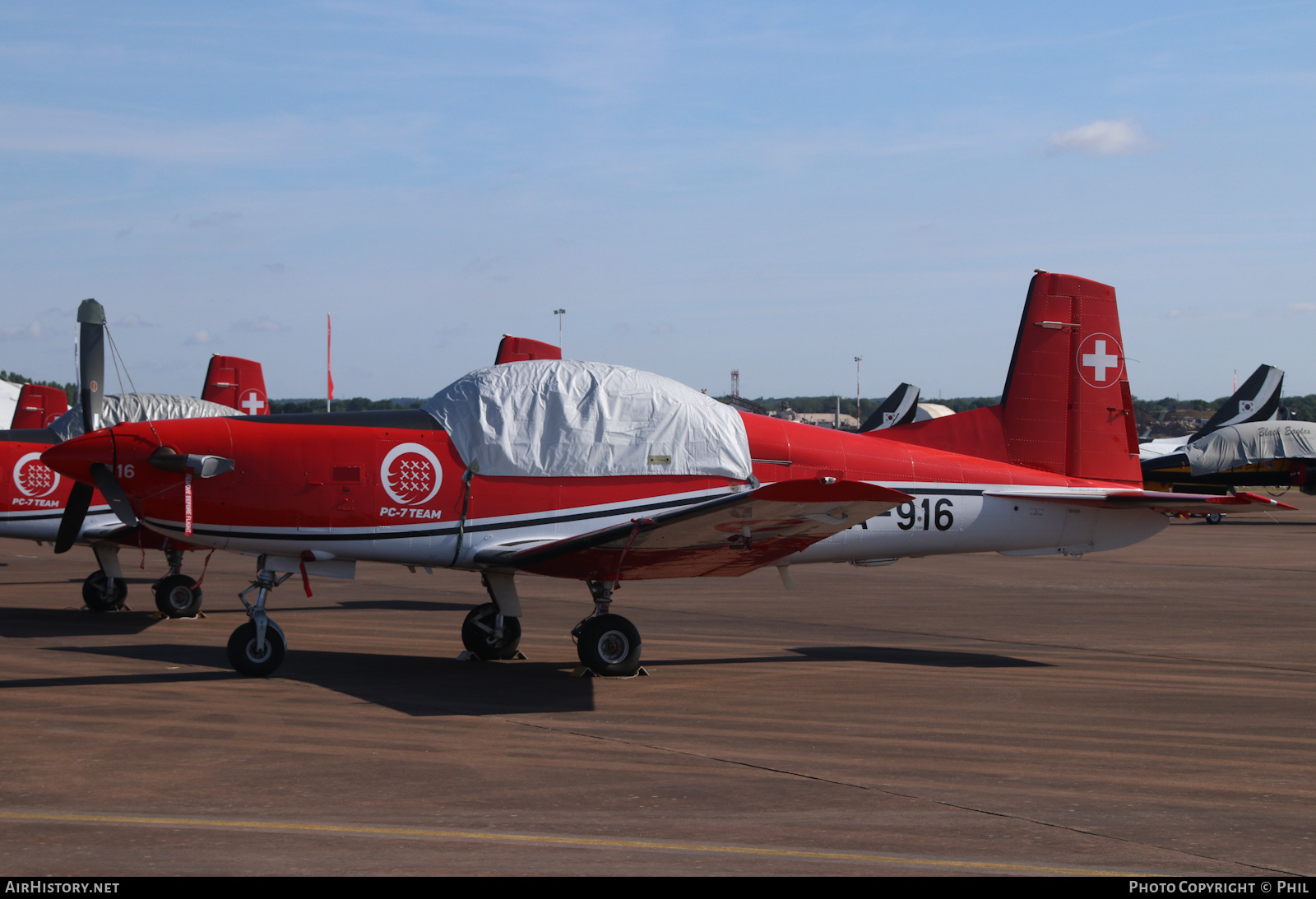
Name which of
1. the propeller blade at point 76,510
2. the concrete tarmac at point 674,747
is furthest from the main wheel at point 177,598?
the propeller blade at point 76,510

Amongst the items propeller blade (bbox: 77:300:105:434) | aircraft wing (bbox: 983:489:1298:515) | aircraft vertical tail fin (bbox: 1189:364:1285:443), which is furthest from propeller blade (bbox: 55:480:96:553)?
aircraft vertical tail fin (bbox: 1189:364:1285:443)

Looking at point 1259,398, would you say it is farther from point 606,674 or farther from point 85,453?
point 85,453

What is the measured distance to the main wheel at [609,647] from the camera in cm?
1028

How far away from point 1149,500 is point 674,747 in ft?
20.8

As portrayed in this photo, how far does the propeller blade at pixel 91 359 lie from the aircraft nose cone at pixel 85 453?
1997mm

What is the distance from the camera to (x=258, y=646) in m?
10.0

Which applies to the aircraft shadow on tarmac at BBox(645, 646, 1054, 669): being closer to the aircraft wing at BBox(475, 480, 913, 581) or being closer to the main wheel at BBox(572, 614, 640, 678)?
the main wheel at BBox(572, 614, 640, 678)

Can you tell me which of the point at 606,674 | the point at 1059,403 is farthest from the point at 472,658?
the point at 1059,403

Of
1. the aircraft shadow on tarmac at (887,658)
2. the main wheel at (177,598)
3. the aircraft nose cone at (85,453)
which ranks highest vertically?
the aircraft nose cone at (85,453)

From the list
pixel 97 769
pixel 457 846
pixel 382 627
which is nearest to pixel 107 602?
pixel 382 627

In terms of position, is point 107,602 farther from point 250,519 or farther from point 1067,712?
point 1067,712

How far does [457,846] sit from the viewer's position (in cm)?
545

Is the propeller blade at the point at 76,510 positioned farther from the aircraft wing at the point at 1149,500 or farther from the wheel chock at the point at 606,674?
the aircraft wing at the point at 1149,500

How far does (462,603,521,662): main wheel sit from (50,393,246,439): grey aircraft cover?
584 centimetres
